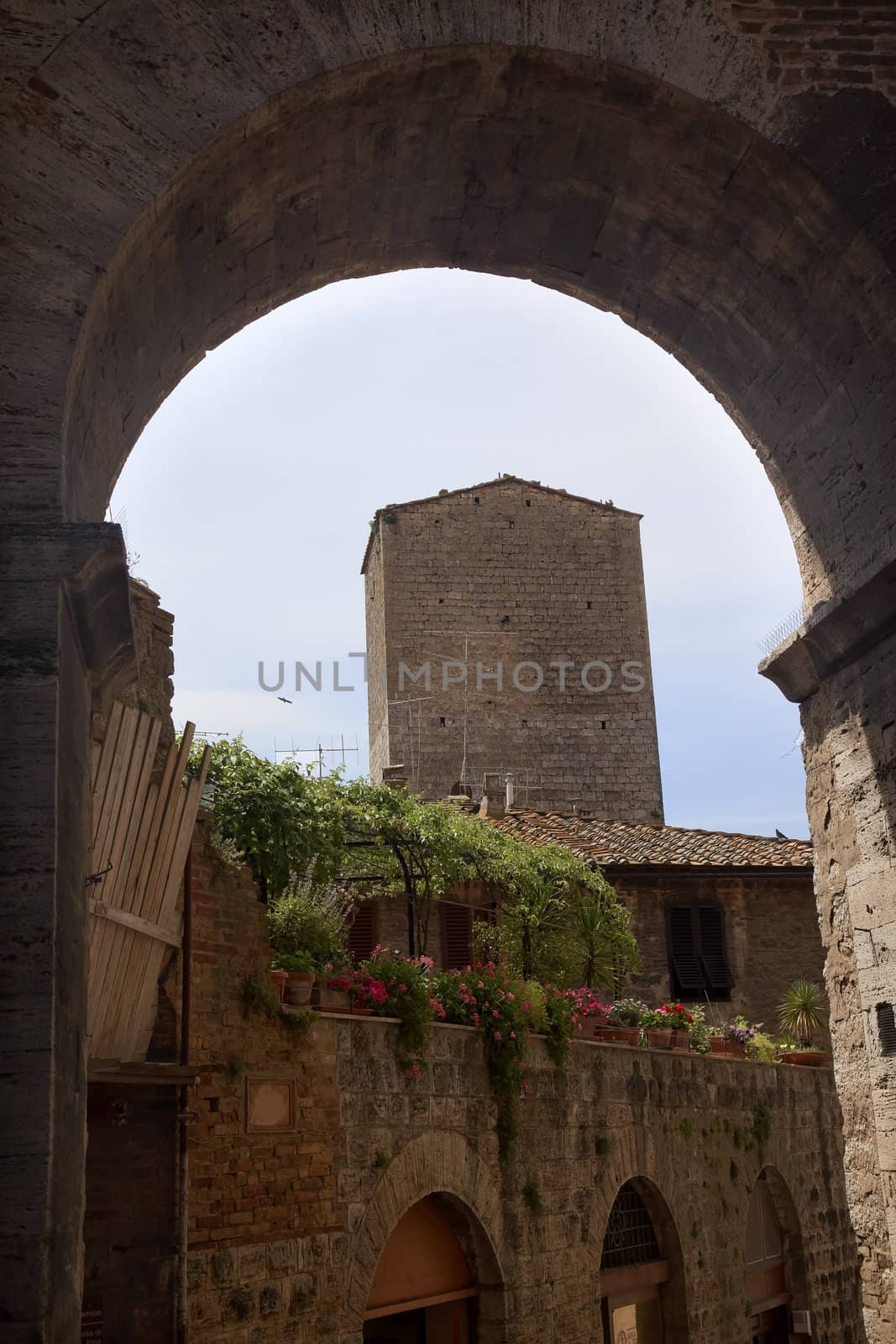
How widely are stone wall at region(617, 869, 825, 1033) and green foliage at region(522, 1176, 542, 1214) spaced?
7.81m

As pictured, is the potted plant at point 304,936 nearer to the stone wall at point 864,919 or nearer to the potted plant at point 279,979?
the potted plant at point 279,979

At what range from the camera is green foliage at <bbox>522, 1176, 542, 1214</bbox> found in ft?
36.5

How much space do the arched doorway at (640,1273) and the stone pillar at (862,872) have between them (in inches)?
A: 288

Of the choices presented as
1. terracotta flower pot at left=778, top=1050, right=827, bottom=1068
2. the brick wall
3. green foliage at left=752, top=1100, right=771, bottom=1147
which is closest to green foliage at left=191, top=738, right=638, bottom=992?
green foliage at left=752, top=1100, right=771, bottom=1147

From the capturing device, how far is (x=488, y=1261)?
34.7 feet

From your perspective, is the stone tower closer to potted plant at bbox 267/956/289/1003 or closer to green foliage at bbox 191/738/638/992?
green foliage at bbox 191/738/638/992

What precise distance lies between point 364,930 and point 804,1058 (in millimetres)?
6131

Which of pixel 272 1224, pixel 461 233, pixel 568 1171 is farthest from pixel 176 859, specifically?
pixel 568 1171

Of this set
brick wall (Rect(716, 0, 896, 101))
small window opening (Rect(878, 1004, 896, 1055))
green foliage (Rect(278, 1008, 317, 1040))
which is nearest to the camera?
brick wall (Rect(716, 0, 896, 101))

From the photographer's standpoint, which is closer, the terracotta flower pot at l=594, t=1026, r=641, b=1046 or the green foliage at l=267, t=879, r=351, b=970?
the green foliage at l=267, t=879, r=351, b=970

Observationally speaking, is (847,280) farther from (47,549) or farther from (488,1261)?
(488,1261)

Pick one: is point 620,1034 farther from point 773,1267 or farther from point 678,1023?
point 773,1267

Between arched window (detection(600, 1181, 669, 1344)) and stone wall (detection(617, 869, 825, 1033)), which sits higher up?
stone wall (detection(617, 869, 825, 1033))

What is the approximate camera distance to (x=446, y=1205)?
34.4 ft
